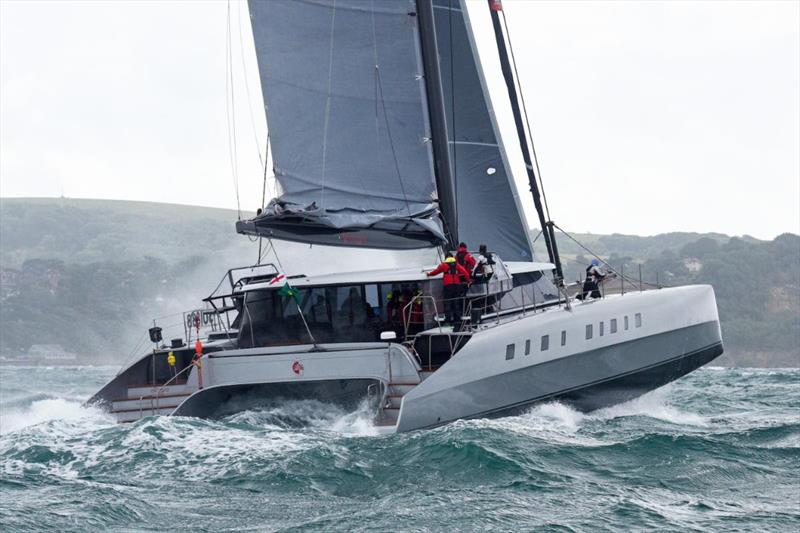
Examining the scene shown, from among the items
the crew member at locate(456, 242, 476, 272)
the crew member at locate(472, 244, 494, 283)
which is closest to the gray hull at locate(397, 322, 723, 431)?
the crew member at locate(472, 244, 494, 283)

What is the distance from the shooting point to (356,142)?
18125mm

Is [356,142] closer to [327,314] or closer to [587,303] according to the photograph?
[327,314]

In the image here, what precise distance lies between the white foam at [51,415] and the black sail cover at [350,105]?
142 inches

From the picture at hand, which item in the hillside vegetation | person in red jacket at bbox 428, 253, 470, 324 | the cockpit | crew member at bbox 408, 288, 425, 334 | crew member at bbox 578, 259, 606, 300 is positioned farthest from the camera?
the hillside vegetation

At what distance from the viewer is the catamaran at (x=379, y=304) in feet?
51.8

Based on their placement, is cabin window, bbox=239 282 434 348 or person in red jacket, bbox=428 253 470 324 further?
cabin window, bbox=239 282 434 348

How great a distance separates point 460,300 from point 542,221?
13.9 feet

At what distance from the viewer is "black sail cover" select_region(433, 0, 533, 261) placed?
20844mm

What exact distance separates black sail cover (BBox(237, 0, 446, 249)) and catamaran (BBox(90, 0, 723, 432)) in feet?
0.07

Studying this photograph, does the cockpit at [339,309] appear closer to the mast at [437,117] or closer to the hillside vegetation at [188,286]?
the mast at [437,117]

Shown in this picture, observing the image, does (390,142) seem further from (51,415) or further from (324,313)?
(51,415)

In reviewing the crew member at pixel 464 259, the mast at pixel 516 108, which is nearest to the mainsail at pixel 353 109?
the crew member at pixel 464 259

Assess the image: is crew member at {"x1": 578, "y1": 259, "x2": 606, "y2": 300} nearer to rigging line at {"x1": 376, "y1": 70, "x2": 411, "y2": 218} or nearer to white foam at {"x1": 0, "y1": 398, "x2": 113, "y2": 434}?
rigging line at {"x1": 376, "y1": 70, "x2": 411, "y2": 218}

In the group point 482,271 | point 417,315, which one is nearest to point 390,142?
point 482,271
